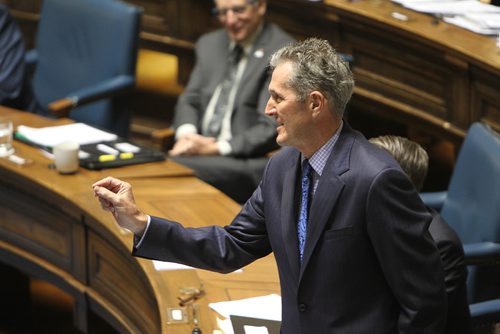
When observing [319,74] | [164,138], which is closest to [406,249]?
[319,74]

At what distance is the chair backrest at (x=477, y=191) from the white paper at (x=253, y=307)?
77cm

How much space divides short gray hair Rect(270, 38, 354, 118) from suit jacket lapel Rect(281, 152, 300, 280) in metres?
0.19

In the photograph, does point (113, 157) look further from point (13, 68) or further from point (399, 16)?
point (399, 16)

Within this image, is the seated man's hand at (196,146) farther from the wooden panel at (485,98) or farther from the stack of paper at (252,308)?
the stack of paper at (252,308)

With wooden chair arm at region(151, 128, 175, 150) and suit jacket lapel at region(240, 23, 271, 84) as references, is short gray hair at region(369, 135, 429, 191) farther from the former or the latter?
wooden chair arm at region(151, 128, 175, 150)

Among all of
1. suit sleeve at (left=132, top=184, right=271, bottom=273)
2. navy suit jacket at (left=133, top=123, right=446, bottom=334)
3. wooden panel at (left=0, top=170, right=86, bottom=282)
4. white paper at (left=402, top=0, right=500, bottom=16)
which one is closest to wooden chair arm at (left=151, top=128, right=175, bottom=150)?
wooden panel at (left=0, top=170, right=86, bottom=282)

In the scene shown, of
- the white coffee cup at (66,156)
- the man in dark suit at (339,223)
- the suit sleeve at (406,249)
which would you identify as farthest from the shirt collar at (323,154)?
the white coffee cup at (66,156)

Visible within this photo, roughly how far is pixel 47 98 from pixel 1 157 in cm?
123

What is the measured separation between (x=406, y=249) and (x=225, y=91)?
2.41 m

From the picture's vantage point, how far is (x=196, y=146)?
13.6 feet

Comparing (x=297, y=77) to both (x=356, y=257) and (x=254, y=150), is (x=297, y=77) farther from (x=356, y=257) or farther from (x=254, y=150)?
(x=254, y=150)

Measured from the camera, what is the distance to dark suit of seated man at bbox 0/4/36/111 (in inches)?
178

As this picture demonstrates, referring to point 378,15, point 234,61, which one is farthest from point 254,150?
point 378,15

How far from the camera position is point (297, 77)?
6.46 ft
